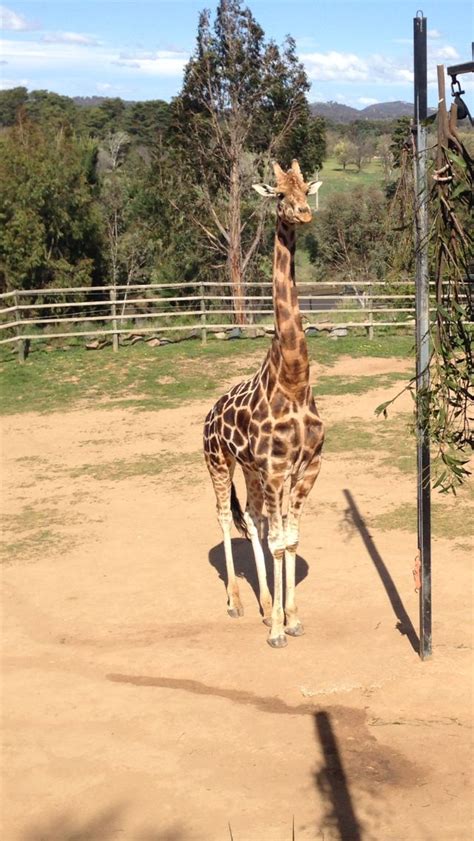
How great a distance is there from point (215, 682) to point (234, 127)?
23.7 m

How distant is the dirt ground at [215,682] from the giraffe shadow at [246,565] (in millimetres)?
33

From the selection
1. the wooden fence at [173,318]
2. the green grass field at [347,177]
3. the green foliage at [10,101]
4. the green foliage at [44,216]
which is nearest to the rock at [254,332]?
the wooden fence at [173,318]

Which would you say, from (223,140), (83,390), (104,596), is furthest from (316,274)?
(104,596)

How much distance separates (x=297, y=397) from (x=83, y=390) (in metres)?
10.7

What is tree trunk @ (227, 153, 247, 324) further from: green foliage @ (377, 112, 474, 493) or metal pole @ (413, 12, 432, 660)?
green foliage @ (377, 112, 474, 493)

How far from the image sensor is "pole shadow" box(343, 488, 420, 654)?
8148mm

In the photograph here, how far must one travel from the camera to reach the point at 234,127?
93.6 ft

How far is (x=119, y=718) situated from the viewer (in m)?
6.99

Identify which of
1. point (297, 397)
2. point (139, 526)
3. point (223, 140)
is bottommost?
point (139, 526)

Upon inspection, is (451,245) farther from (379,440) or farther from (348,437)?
(348,437)

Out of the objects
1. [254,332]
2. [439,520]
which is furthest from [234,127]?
[439,520]

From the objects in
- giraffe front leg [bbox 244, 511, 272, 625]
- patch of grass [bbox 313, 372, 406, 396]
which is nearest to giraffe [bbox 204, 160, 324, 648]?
giraffe front leg [bbox 244, 511, 272, 625]

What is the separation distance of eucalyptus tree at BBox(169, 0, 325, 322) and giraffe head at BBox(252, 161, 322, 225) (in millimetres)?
19621

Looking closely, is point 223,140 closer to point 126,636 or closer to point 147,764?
point 126,636
